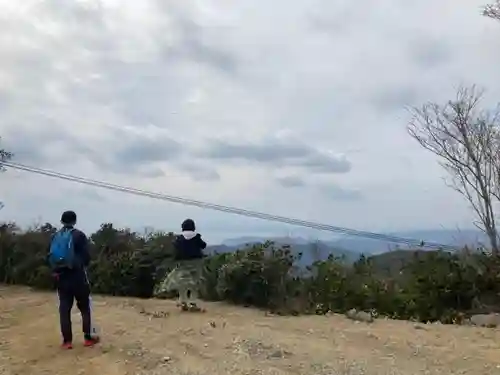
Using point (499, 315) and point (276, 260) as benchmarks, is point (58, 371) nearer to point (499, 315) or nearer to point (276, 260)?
point (276, 260)

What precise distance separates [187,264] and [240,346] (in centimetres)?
258

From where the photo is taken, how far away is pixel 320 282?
11484mm

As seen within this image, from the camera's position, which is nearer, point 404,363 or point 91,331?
point 404,363

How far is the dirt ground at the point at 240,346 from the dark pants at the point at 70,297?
247mm

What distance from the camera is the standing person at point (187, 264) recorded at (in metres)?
10.2

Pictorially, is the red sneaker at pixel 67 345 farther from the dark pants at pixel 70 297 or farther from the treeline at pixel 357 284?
the treeline at pixel 357 284

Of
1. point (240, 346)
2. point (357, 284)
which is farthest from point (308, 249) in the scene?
point (240, 346)

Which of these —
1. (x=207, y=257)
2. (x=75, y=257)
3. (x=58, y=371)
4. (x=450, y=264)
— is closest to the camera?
(x=58, y=371)

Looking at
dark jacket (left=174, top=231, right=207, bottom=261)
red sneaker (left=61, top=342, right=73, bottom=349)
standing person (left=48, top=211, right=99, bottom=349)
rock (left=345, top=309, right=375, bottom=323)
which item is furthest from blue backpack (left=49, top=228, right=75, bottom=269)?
rock (left=345, top=309, right=375, bottom=323)

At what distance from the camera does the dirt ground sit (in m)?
7.19

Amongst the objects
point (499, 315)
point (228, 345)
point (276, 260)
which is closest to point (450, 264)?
point (499, 315)

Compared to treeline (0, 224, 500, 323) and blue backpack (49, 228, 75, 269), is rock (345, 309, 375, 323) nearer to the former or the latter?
treeline (0, 224, 500, 323)

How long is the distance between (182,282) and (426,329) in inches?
140

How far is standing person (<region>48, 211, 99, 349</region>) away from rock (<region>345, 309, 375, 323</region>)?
4.02 metres
